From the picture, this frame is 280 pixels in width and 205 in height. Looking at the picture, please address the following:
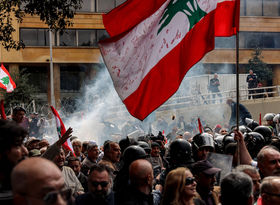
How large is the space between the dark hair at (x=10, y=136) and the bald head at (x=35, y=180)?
0.64 m

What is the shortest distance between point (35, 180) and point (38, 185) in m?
0.03

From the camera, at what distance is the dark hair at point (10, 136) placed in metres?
3.21

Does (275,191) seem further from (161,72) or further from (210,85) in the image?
(210,85)

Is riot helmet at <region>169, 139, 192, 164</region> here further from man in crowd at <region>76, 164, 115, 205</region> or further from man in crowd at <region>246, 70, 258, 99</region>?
man in crowd at <region>246, 70, 258, 99</region>

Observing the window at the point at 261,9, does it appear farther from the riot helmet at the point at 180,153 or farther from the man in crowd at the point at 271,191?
the man in crowd at the point at 271,191

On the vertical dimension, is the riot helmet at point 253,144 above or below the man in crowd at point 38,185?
below

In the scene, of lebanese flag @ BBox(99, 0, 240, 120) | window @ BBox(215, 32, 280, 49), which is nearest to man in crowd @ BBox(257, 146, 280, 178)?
lebanese flag @ BBox(99, 0, 240, 120)

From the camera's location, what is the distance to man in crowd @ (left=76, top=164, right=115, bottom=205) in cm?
485

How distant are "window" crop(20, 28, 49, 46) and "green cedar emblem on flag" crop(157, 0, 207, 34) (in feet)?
129

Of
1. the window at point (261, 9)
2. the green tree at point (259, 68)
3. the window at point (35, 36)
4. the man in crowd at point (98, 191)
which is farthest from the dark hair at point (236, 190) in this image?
the window at point (35, 36)

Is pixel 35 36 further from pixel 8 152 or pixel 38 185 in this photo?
pixel 38 185

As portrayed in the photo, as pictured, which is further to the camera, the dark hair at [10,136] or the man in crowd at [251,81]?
the man in crowd at [251,81]

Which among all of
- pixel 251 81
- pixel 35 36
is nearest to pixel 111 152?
pixel 251 81

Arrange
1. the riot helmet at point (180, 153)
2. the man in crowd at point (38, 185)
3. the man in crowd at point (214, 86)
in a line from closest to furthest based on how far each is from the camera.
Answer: the man in crowd at point (38, 185)
the riot helmet at point (180, 153)
the man in crowd at point (214, 86)
